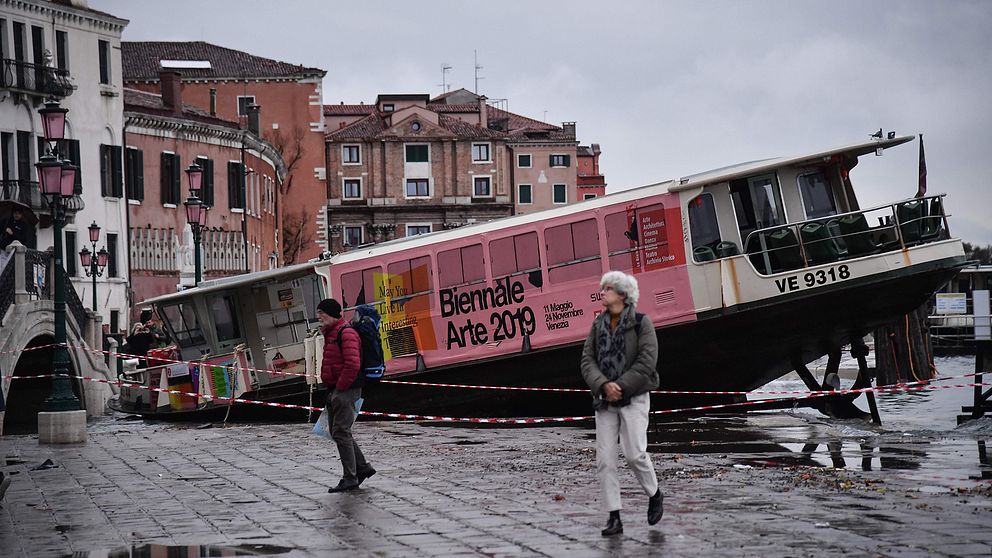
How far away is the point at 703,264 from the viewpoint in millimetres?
21141

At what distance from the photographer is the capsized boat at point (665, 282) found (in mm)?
20672

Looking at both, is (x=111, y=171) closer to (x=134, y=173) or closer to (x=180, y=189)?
(x=134, y=173)

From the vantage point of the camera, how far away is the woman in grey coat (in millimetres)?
9492

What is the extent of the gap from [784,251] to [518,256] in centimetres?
395

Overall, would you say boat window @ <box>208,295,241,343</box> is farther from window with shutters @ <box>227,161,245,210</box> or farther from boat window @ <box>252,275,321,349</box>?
window with shutters @ <box>227,161,245,210</box>

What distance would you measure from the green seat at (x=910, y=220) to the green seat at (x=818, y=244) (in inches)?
38.1

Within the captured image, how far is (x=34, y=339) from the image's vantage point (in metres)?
28.8

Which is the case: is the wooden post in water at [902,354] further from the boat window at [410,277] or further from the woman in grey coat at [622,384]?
the woman in grey coat at [622,384]

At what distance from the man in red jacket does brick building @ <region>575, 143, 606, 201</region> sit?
9341cm

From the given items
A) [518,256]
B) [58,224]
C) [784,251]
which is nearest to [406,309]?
[518,256]

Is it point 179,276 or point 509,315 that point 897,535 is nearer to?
point 509,315

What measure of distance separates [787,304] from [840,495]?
998cm

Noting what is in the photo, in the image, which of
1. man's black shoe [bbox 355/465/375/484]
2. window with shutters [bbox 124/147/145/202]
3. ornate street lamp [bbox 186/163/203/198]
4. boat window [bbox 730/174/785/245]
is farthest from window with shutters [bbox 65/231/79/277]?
man's black shoe [bbox 355/465/375/484]

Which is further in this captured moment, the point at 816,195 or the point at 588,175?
the point at 588,175
